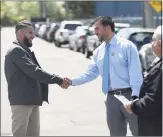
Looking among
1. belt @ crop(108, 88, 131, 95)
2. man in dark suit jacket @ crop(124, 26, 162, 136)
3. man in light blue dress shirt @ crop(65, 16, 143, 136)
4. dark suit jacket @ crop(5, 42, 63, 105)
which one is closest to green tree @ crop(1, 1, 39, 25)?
dark suit jacket @ crop(5, 42, 63, 105)

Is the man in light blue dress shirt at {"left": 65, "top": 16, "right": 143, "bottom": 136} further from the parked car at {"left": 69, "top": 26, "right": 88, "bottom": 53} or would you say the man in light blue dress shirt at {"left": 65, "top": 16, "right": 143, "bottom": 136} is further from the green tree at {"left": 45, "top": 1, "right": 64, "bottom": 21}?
the green tree at {"left": 45, "top": 1, "right": 64, "bottom": 21}

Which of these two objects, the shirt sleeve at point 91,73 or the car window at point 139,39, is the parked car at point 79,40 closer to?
the car window at point 139,39

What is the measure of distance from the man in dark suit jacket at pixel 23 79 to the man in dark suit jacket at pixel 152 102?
5.59 ft

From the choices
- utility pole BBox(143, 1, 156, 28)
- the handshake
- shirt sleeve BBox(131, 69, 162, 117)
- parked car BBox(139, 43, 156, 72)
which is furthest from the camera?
utility pole BBox(143, 1, 156, 28)

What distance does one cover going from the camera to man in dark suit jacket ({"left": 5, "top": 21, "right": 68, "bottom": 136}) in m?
6.08

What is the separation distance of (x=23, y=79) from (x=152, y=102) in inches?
84.0

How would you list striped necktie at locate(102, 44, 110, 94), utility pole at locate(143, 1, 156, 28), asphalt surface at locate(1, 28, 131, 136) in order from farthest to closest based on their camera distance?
utility pole at locate(143, 1, 156, 28), asphalt surface at locate(1, 28, 131, 136), striped necktie at locate(102, 44, 110, 94)

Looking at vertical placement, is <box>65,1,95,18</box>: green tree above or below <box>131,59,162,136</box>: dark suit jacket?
below

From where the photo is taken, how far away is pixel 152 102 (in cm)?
443

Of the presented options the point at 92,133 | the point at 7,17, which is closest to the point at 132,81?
the point at 92,133

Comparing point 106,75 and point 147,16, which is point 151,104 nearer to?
point 106,75

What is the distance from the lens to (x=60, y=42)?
120ft

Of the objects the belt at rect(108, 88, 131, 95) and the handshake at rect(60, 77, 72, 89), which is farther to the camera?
the handshake at rect(60, 77, 72, 89)

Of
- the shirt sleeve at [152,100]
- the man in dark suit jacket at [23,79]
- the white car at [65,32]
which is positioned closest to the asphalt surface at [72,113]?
the man in dark suit jacket at [23,79]
